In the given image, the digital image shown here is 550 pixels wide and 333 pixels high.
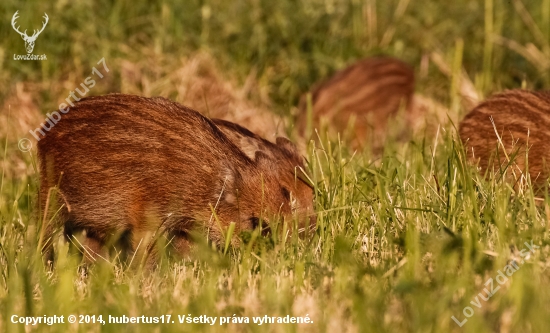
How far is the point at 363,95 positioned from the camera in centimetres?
762

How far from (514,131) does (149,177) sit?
2.23 metres

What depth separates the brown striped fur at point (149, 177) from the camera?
14.2ft

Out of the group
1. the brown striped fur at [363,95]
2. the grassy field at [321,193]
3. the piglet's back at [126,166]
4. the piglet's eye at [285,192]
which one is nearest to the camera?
the grassy field at [321,193]

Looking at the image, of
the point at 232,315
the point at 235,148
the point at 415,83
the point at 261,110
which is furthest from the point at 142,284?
the point at 415,83

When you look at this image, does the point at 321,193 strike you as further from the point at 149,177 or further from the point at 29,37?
the point at 29,37

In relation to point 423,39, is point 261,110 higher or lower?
lower

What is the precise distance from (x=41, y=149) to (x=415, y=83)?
166 inches

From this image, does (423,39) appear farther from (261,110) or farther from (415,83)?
(261,110)

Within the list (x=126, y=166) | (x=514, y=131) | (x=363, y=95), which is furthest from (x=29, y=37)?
(x=514, y=131)

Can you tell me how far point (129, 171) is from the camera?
432cm

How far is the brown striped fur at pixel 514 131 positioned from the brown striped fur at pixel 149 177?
1324 millimetres

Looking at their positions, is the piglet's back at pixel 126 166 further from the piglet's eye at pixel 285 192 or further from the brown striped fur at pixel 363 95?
the brown striped fur at pixel 363 95

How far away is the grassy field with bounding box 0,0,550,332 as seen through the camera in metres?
3.31

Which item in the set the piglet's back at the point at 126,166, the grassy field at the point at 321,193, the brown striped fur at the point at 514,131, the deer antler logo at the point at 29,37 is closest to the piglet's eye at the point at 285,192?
the grassy field at the point at 321,193
